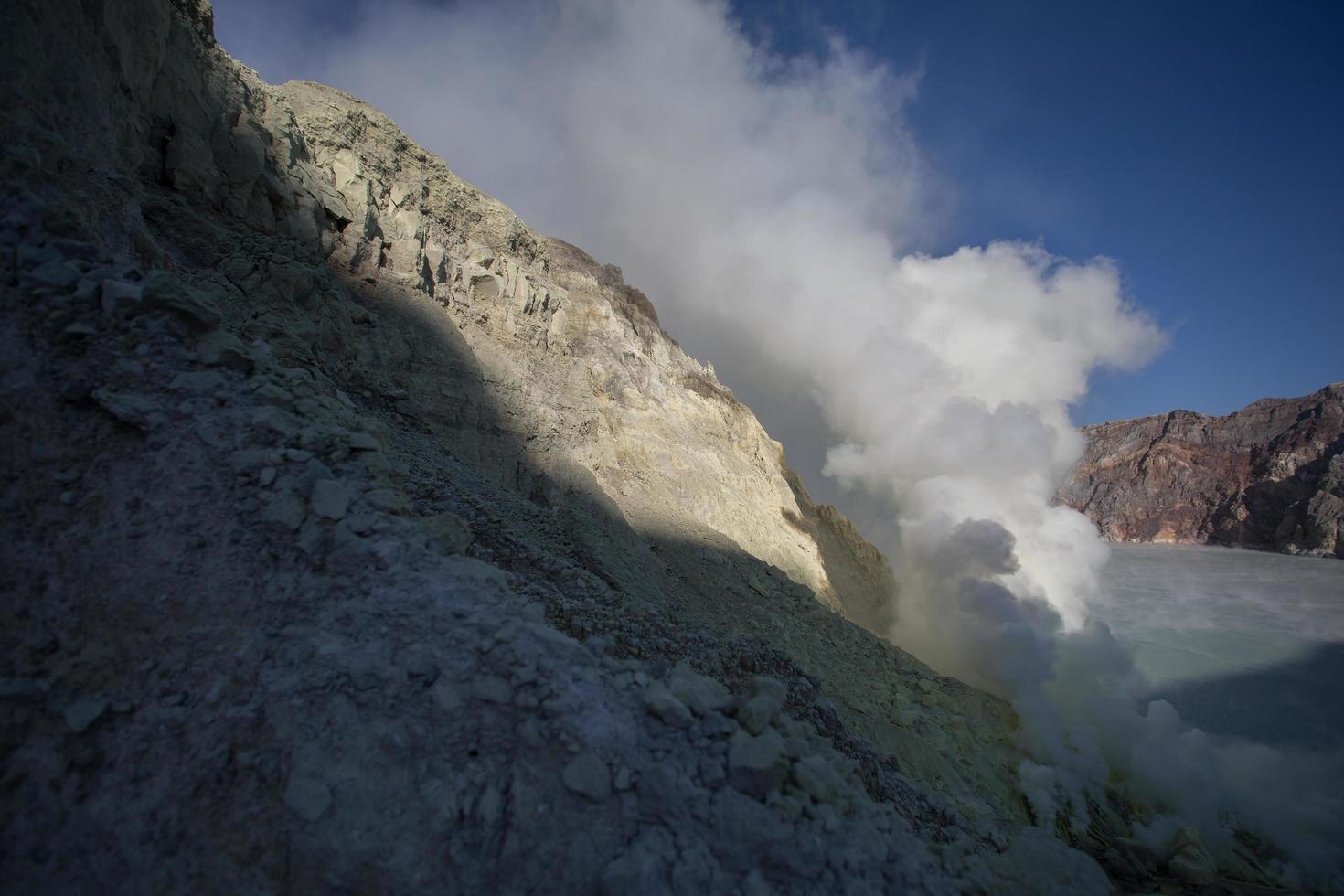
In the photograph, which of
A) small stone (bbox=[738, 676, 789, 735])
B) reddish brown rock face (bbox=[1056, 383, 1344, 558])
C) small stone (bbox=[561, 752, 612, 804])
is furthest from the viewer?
reddish brown rock face (bbox=[1056, 383, 1344, 558])

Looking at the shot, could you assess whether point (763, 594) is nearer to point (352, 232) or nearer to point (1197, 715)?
point (352, 232)

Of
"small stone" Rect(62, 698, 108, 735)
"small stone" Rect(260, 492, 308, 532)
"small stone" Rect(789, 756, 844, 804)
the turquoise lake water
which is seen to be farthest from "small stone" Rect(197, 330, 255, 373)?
the turquoise lake water

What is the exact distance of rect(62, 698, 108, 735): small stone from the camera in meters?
2.15

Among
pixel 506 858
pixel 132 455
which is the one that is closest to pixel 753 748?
pixel 506 858

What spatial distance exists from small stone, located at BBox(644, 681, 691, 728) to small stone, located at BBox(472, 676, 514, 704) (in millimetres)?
683

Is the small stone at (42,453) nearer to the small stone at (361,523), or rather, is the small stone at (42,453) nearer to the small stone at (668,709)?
the small stone at (361,523)

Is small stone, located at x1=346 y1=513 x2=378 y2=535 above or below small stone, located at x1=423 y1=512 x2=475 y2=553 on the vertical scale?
below

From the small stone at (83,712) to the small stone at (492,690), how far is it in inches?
62.0

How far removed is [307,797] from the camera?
2.13 m

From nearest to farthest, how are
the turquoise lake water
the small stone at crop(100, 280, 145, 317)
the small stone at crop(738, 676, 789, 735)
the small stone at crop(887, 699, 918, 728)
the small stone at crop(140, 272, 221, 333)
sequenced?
the small stone at crop(738, 676, 789, 735), the small stone at crop(100, 280, 145, 317), the small stone at crop(140, 272, 221, 333), the small stone at crop(887, 699, 918, 728), the turquoise lake water

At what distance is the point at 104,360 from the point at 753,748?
13.8 ft

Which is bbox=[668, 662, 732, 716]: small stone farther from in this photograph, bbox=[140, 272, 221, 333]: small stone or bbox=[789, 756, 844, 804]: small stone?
bbox=[140, 272, 221, 333]: small stone

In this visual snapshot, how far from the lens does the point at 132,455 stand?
2.74 meters

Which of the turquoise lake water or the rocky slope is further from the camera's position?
the turquoise lake water
